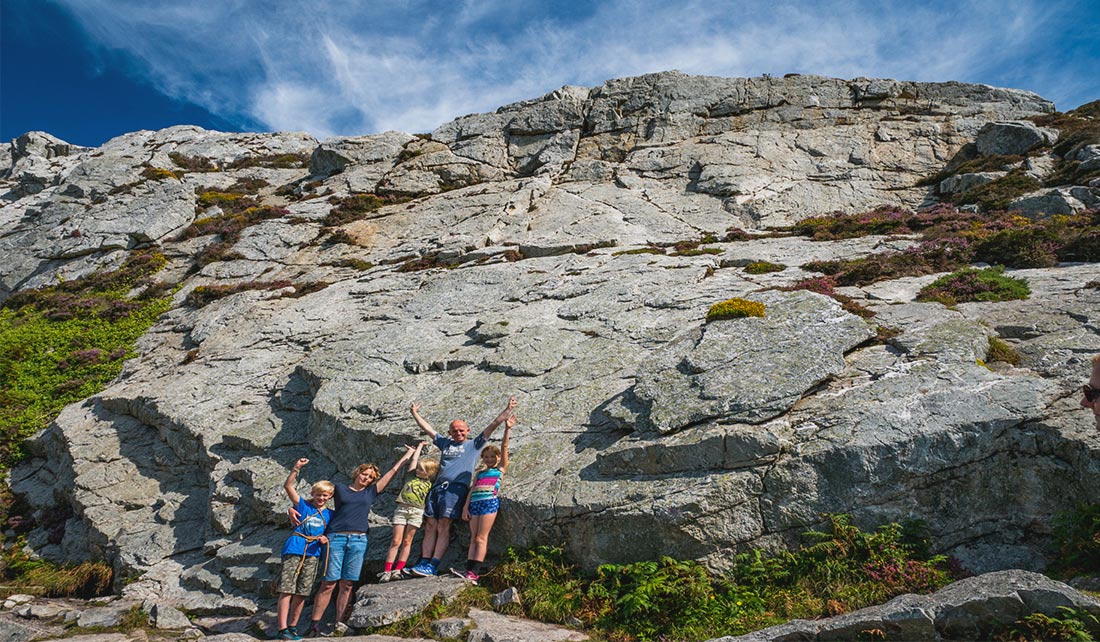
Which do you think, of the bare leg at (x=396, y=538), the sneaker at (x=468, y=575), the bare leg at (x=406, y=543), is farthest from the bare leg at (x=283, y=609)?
the sneaker at (x=468, y=575)

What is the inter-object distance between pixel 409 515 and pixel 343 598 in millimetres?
Answer: 1825

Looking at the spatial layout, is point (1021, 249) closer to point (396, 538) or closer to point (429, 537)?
point (429, 537)

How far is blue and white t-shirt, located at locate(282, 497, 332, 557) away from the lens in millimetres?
10073

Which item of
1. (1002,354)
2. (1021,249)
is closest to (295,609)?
(1002,354)

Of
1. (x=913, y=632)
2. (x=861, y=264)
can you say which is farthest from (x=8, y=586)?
(x=861, y=264)

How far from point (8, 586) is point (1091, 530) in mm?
23348

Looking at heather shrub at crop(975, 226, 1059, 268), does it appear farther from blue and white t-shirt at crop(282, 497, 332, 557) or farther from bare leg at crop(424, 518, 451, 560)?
blue and white t-shirt at crop(282, 497, 332, 557)

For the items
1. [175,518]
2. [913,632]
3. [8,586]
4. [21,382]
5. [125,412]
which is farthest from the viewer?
[21,382]

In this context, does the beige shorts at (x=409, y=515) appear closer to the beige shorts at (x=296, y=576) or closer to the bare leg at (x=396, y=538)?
the bare leg at (x=396, y=538)

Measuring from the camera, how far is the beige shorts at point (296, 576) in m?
9.88

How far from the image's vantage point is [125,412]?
1938cm

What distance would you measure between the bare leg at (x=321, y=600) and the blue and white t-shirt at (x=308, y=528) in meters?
0.67

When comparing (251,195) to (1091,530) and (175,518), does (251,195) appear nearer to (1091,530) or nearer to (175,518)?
(175,518)

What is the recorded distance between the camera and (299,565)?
9.95 meters
